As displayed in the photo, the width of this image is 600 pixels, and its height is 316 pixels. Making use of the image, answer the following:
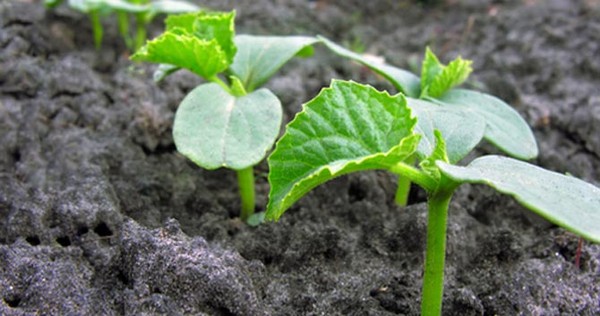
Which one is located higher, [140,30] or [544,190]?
[544,190]

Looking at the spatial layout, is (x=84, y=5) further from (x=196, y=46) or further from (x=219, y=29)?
(x=196, y=46)

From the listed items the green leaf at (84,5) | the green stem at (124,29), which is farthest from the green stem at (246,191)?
the green stem at (124,29)

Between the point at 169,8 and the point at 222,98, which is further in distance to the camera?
the point at 169,8

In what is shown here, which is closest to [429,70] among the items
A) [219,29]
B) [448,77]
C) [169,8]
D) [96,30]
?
[448,77]

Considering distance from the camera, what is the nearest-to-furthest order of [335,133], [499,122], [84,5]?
[335,133] < [499,122] < [84,5]

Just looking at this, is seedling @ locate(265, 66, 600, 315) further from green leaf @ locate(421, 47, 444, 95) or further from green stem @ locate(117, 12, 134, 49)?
green stem @ locate(117, 12, 134, 49)

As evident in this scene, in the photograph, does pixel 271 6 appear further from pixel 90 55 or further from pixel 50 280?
pixel 50 280

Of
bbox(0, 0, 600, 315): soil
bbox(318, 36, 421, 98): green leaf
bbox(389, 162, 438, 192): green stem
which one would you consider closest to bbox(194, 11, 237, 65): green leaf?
bbox(318, 36, 421, 98): green leaf

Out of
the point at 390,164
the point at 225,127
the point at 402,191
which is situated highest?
the point at 390,164
